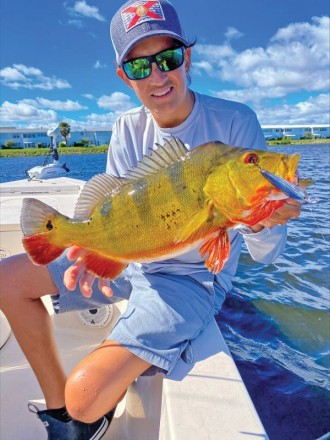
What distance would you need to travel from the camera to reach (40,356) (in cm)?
248

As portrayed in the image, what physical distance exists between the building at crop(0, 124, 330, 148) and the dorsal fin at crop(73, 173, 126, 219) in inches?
3684

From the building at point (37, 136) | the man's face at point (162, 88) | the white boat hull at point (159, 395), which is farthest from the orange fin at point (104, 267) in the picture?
the building at point (37, 136)

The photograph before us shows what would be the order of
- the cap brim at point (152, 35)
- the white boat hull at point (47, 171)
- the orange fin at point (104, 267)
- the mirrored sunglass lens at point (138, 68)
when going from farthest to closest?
1. the white boat hull at point (47, 171)
2. the mirrored sunglass lens at point (138, 68)
3. the cap brim at point (152, 35)
4. the orange fin at point (104, 267)

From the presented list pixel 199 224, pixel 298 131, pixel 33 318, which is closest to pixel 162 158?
pixel 199 224

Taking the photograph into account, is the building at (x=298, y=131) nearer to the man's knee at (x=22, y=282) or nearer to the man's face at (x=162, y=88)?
the man's face at (x=162, y=88)

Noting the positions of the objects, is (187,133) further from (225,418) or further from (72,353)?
(72,353)

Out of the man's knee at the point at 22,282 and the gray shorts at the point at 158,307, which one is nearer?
the gray shorts at the point at 158,307

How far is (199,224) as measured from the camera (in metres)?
1.76

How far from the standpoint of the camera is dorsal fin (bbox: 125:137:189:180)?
1923 mm

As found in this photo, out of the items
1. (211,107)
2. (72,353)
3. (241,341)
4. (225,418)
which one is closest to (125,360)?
(225,418)

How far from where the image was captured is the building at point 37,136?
100875mm

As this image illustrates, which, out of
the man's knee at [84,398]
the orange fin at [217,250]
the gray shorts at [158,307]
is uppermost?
the orange fin at [217,250]

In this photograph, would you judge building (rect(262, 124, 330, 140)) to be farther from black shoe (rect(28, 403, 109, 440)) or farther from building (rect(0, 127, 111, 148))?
black shoe (rect(28, 403, 109, 440))

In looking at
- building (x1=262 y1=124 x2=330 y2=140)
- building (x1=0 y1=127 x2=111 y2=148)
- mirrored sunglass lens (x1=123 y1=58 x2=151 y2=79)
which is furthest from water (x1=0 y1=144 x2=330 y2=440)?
building (x1=262 y1=124 x2=330 y2=140)
